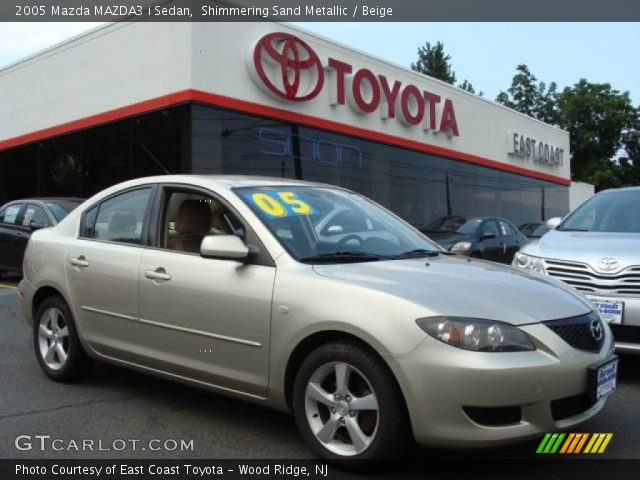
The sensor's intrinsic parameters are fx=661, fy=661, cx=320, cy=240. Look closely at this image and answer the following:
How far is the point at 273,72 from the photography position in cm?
1360

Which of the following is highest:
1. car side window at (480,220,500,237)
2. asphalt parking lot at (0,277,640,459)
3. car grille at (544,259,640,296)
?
car side window at (480,220,500,237)

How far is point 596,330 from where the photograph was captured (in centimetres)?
335

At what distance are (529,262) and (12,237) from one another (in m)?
8.49

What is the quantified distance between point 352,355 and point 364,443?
41 cm

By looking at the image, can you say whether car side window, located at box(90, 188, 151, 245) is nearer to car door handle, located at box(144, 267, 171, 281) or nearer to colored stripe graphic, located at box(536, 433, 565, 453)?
car door handle, located at box(144, 267, 171, 281)

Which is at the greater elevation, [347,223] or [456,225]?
[456,225]

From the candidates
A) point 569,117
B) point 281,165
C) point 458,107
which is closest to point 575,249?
point 281,165

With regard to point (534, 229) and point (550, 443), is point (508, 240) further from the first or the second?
point (550, 443)

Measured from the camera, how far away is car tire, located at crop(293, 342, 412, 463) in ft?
9.73

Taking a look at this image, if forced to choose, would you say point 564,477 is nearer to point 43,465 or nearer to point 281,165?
point 43,465

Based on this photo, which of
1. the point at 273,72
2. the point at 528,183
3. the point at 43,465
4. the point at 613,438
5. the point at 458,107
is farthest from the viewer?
the point at 528,183

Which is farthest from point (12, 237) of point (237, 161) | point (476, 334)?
point (476, 334)

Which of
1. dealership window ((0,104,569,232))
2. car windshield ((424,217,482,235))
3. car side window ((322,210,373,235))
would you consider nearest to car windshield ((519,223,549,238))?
dealership window ((0,104,569,232))

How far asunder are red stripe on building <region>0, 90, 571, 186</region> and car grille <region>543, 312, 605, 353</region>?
10059mm
